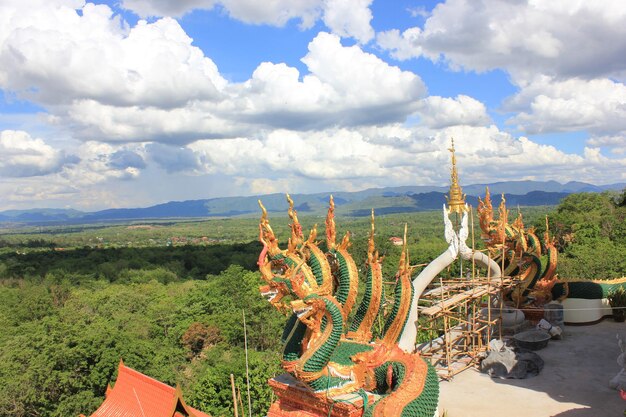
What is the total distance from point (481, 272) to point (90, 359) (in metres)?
15.2

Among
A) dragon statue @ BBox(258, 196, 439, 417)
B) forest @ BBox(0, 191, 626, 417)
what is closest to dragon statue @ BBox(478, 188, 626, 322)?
forest @ BBox(0, 191, 626, 417)

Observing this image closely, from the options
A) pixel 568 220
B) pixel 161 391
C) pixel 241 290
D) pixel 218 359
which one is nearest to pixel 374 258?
pixel 161 391

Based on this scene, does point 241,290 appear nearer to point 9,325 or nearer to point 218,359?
point 218,359

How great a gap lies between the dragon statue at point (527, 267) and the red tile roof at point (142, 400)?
11615 millimetres

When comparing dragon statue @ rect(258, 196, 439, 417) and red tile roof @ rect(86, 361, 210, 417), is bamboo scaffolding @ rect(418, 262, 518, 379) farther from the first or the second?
red tile roof @ rect(86, 361, 210, 417)

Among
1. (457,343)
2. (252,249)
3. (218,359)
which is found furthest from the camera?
(252,249)

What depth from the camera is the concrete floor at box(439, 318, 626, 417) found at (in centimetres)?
1099

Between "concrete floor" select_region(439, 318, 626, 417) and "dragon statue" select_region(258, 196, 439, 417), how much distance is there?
8.90 feet

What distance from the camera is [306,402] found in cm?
984

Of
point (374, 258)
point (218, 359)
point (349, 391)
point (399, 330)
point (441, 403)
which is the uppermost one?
point (374, 258)

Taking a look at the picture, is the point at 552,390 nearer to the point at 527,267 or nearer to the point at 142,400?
the point at 527,267

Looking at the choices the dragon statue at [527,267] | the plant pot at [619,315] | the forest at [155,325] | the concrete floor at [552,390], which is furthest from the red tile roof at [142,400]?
the plant pot at [619,315]

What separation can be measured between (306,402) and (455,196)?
753 centimetres

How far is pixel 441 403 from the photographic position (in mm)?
11625
